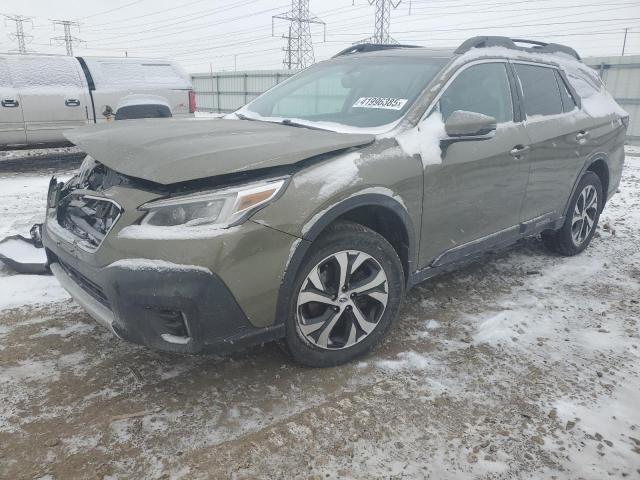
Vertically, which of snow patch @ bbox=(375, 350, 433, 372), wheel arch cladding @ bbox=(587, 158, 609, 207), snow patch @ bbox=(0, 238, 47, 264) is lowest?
snow patch @ bbox=(375, 350, 433, 372)

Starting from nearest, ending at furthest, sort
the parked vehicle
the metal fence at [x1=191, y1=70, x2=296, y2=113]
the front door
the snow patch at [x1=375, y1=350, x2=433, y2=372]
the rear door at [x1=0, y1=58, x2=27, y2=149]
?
the parked vehicle, the snow patch at [x1=375, y1=350, x2=433, y2=372], the front door, the rear door at [x1=0, y1=58, x2=27, y2=149], the metal fence at [x1=191, y1=70, x2=296, y2=113]

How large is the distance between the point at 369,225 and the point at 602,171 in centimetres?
314

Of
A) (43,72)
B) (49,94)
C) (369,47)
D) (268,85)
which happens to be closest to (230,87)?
(268,85)

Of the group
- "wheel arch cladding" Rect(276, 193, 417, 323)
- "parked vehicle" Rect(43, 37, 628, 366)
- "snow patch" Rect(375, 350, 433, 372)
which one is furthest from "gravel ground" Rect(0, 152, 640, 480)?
"wheel arch cladding" Rect(276, 193, 417, 323)

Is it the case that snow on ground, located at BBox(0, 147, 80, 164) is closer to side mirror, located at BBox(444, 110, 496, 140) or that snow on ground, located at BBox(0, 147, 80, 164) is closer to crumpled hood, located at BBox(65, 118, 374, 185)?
crumpled hood, located at BBox(65, 118, 374, 185)

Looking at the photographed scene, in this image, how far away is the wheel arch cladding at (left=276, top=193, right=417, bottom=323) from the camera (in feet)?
7.79

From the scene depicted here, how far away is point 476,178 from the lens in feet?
10.7

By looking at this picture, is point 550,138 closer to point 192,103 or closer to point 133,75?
point 192,103

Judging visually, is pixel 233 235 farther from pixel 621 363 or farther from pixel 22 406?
pixel 621 363

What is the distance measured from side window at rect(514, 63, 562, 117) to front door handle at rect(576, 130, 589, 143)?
0.28m

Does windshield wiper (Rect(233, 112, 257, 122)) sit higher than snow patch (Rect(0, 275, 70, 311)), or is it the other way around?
windshield wiper (Rect(233, 112, 257, 122))

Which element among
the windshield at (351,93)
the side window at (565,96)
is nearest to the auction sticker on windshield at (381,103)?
the windshield at (351,93)

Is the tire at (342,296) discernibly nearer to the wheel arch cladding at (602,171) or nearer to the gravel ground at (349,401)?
the gravel ground at (349,401)

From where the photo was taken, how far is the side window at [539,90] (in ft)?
12.6
